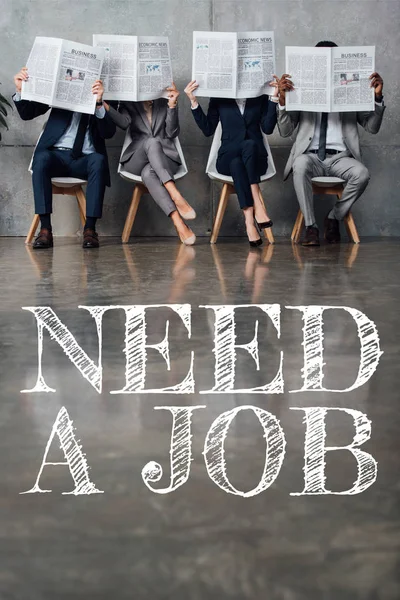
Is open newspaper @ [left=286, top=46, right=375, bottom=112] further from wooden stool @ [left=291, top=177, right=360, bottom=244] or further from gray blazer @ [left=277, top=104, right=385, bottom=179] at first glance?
wooden stool @ [left=291, top=177, right=360, bottom=244]

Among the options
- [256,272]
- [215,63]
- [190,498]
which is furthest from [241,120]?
[190,498]

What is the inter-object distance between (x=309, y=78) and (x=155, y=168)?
44.7 inches

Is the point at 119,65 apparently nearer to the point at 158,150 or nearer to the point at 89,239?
the point at 158,150

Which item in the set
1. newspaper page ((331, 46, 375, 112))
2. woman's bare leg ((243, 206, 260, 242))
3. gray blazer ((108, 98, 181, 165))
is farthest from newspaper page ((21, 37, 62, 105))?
newspaper page ((331, 46, 375, 112))

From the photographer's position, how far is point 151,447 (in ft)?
4.88

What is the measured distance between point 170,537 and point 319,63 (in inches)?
177

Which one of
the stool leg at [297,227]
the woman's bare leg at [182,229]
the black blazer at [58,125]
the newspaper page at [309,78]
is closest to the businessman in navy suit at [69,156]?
the black blazer at [58,125]

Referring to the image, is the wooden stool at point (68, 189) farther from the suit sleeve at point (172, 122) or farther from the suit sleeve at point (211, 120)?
the suit sleeve at point (211, 120)

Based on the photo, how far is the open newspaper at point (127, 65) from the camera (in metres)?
5.24

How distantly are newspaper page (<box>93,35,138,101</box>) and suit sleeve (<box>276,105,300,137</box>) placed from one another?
3.11ft

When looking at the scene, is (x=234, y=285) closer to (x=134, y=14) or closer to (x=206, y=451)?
(x=206, y=451)

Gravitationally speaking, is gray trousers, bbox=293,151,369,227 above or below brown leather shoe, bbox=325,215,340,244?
above

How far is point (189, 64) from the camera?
6098 millimetres

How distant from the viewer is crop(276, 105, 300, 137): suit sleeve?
5.39 metres
